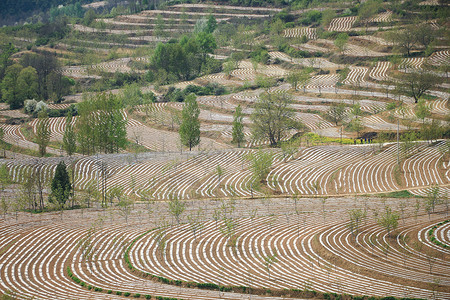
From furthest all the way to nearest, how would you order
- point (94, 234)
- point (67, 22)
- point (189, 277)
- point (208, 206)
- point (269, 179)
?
point (67, 22) < point (269, 179) < point (208, 206) < point (94, 234) < point (189, 277)

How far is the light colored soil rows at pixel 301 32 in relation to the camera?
3949 inches

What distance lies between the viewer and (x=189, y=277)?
2619cm

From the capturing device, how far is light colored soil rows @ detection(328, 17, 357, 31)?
98625 mm

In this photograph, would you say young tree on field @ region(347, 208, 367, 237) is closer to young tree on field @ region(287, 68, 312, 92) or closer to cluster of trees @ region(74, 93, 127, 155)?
cluster of trees @ region(74, 93, 127, 155)

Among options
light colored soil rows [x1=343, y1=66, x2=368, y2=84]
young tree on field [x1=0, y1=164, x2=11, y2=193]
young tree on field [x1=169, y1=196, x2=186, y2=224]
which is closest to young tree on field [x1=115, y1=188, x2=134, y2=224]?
young tree on field [x1=169, y1=196, x2=186, y2=224]

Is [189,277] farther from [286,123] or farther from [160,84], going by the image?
[160,84]

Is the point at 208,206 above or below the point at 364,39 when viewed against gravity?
below

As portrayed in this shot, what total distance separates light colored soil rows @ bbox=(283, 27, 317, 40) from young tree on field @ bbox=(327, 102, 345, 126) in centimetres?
4111

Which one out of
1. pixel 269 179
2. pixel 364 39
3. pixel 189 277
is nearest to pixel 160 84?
pixel 364 39

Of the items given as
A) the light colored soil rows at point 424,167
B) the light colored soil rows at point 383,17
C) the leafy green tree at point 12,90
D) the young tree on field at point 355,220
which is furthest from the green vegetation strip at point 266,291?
the light colored soil rows at point 383,17

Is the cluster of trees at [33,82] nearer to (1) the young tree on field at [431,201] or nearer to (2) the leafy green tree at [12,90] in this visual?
(2) the leafy green tree at [12,90]

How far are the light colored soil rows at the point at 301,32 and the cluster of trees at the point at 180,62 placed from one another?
17883 millimetres

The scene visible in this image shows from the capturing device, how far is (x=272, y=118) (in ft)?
177

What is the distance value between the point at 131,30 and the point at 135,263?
330ft
